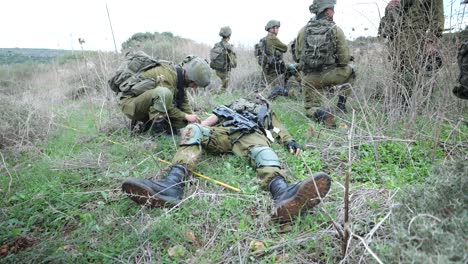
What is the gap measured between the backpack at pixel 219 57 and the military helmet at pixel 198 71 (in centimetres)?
391

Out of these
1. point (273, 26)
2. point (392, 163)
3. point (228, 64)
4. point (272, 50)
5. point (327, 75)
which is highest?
point (273, 26)

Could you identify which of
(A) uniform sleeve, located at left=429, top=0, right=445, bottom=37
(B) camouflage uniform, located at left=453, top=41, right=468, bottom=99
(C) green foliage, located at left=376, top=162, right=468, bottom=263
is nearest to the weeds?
(C) green foliage, located at left=376, top=162, right=468, bottom=263

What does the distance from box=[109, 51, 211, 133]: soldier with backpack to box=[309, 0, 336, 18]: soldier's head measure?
1768 millimetres

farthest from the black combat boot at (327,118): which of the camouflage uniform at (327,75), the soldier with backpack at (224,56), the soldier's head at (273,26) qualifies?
the soldier with backpack at (224,56)

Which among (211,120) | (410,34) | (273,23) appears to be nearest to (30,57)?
(273,23)

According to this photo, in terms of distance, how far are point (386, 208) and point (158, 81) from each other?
2736 mm

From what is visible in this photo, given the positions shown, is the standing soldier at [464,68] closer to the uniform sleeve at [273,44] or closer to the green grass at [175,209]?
the green grass at [175,209]

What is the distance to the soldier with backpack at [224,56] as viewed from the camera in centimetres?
737

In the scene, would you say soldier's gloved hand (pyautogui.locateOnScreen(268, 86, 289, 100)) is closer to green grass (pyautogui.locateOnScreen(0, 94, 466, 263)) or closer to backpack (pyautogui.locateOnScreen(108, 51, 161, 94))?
green grass (pyautogui.locateOnScreen(0, 94, 466, 263))

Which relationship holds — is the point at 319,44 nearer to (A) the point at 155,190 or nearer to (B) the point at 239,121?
(B) the point at 239,121

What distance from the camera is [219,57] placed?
7.41 m

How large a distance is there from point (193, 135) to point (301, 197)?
117cm

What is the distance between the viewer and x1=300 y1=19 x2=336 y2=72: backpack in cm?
397

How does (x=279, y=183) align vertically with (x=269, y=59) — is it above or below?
below
